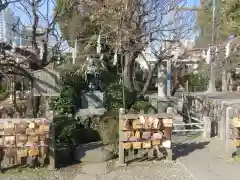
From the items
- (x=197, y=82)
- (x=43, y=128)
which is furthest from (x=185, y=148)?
(x=197, y=82)

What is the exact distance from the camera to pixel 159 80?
11.6m

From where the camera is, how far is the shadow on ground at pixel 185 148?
21.4ft

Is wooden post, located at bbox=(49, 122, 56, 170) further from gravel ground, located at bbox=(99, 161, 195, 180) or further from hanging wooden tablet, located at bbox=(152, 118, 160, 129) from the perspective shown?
hanging wooden tablet, located at bbox=(152, 118, 160, 129)

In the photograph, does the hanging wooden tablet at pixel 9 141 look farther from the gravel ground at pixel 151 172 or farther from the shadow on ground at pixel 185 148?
the shadow on ground at pixel 185 148

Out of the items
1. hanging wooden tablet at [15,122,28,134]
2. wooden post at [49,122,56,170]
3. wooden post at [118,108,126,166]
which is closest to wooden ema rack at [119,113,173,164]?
wooden post at [118,108,126,166]

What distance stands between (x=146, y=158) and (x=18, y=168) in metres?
2.39

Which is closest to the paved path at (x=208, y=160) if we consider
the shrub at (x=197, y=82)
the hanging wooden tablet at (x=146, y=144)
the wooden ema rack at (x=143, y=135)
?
the wooden ema rack at (x=143, y=135)

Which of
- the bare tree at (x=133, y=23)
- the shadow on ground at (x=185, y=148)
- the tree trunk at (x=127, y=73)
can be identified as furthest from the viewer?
the tree trunk at (x=127, y=73)

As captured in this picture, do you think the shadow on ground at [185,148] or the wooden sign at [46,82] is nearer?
the shadow on ground at [185,148]

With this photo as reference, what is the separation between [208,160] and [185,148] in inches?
36.8

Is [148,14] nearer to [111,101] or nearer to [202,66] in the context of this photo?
[111,101]

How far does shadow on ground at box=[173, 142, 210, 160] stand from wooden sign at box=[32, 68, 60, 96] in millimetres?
3012

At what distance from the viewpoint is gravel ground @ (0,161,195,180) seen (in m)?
5.20

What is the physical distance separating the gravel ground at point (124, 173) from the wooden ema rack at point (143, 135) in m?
0.29
